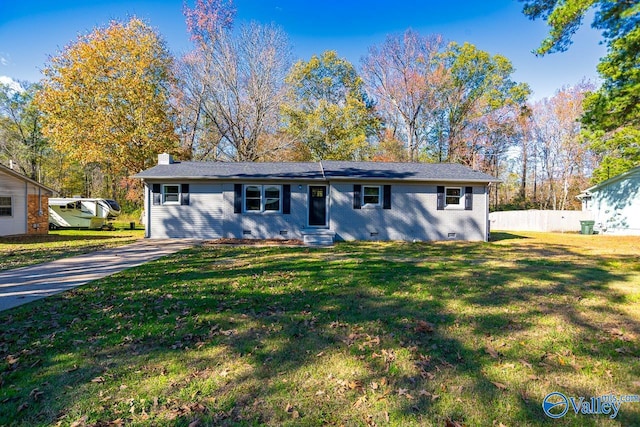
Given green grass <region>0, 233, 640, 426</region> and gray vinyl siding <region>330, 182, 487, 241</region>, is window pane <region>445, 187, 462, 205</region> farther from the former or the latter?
green grass <region>0, 233, 640, 426</region>

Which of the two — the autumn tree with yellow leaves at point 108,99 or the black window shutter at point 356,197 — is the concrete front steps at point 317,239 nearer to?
the black window shutter at point 356,197

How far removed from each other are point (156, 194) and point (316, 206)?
7.20 metres

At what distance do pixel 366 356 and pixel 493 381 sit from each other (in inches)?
45.5

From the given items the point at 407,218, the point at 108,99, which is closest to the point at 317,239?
the point at 407,218

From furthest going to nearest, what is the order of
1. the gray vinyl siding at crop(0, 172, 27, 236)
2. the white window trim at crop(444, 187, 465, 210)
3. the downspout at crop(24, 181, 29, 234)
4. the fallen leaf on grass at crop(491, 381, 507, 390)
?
1. the downspout at crop(24, 181, 29, 234)
2. the white window trim at crop(444, 187, 465, 210)
3. the gray vinyl siding at crop(0, 172, 27, 236)
4. the fallen leaf on grass at crop(491, 381, 507, 390)

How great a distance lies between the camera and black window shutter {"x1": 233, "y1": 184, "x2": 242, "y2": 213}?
13625 millimetres

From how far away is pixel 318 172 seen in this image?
14.2m

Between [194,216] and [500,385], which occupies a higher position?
[194,216]

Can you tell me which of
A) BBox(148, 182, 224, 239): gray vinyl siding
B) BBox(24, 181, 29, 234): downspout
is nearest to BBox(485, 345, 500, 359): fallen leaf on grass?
BBox(148, 182, 224, 239): gray vinyl siding

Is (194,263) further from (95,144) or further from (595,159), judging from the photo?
(595,159)

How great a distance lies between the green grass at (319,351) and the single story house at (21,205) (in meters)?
12.2

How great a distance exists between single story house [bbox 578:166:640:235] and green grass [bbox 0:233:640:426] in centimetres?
1485

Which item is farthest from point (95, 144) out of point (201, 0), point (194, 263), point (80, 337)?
point (80, 337)

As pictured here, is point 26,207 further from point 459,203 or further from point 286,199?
point 459,203
